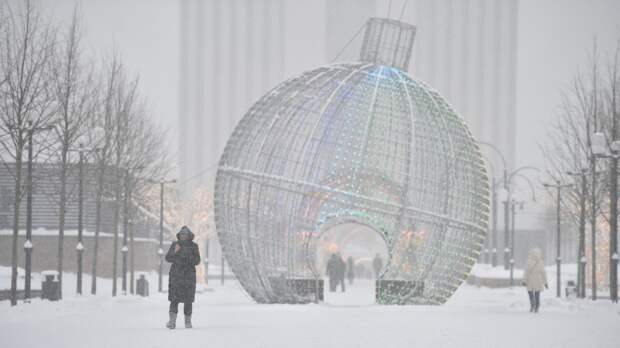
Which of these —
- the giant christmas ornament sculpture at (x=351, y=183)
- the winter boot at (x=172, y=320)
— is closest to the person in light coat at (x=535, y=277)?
the giant christmas ornament sculpture at (x=351, y=183)

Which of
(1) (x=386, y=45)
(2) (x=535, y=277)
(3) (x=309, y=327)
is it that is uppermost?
(1) (x=386, y=45)

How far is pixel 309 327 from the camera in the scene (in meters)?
16.4

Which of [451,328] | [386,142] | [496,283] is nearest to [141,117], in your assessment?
[496,283]

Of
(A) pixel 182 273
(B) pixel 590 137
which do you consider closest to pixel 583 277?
(B) pixel 590 137

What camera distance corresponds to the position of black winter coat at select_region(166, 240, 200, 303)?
15.5 meters

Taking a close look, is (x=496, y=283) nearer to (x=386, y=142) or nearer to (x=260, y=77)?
(x=386, y=142)

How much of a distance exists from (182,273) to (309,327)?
2.19m

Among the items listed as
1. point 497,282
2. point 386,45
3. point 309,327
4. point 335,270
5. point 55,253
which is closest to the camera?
point 309,327

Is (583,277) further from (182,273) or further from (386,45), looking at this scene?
(182,273)

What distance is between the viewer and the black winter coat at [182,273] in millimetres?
15484

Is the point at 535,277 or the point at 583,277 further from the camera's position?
the point at 583,277

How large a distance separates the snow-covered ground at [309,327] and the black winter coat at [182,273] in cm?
50

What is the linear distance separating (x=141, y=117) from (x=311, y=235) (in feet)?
62.2

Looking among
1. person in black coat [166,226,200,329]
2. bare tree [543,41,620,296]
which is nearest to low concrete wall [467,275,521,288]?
bare tree [543,41,620,296]
